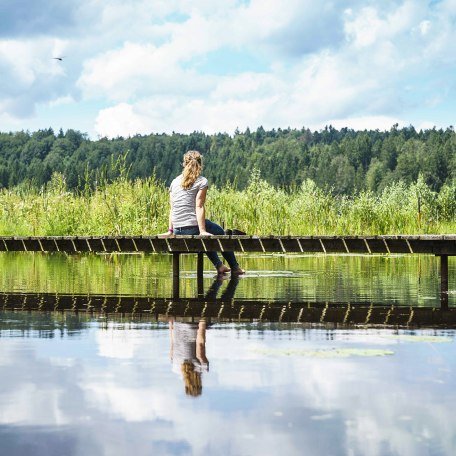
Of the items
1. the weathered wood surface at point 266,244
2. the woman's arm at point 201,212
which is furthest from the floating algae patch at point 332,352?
the woman's arm at point 201,212

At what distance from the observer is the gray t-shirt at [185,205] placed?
47.1 ft

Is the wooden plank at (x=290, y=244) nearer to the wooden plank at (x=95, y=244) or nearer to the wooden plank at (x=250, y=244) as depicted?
the wooden plank at (x=250, y=244)

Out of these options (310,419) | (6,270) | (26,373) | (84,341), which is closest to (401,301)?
(84,341)

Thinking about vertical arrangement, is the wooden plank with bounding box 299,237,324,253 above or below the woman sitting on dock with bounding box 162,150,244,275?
below

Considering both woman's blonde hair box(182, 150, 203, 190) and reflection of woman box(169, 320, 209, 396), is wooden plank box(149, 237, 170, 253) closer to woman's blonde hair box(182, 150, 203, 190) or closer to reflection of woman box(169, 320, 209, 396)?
woman's blonde hair box(182, 150, 203, 190)

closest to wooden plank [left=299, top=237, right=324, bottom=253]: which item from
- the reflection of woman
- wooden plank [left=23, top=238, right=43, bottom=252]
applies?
wooden plank [left=23, top=238, right=43, bottom=252]

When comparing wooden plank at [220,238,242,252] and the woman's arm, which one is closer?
wooden plank at [220,238,242,252]

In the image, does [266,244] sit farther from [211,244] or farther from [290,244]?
[211,244]

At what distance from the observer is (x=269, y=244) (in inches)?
545

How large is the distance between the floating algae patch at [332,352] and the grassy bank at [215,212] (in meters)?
16.2

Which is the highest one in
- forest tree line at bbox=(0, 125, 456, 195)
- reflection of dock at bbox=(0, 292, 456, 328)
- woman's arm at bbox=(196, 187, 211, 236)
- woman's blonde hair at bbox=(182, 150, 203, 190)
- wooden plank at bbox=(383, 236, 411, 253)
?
forest tree line at bbox=(0, 125, 456, 195)

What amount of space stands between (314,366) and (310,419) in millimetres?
1577

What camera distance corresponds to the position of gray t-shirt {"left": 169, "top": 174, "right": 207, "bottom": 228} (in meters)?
14.3

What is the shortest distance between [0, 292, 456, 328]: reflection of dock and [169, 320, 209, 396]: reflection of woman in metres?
0.77
